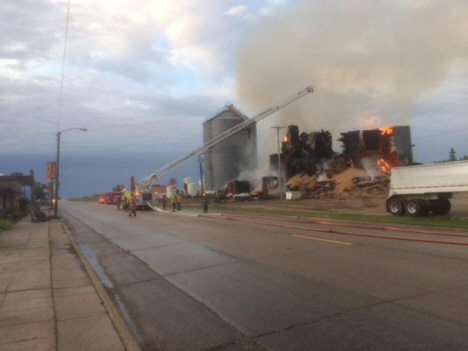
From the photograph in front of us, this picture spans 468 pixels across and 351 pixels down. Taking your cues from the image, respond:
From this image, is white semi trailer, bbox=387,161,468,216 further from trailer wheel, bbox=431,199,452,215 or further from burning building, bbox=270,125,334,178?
burning building, bbox=270,125,334,178

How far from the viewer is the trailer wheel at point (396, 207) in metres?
23.6

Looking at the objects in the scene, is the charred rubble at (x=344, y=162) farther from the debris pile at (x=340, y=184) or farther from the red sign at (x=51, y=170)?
the red sign at (x=51, y=170)

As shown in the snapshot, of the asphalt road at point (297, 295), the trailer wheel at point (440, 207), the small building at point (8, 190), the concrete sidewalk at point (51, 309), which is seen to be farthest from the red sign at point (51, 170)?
the trailer wheel at point (440, 207)

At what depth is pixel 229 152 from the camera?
81.8 m

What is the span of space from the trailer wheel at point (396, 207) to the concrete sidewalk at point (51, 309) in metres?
17.4

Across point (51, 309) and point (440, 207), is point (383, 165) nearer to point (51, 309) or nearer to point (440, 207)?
point (440, 207)

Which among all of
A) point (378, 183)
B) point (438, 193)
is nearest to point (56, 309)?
point (438, 193)

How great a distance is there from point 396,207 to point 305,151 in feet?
121

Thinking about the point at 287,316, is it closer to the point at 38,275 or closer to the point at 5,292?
the point at 5,292

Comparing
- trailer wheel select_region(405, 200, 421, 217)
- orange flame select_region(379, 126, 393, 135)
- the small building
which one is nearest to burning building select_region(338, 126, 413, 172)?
orange flame select_region(379, 126, 393, 135)

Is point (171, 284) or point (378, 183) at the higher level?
point (378, 183)

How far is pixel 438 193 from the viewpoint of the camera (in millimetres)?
21969

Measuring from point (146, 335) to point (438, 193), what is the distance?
19.8 m

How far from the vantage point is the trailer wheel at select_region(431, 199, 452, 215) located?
22969 millimetres
